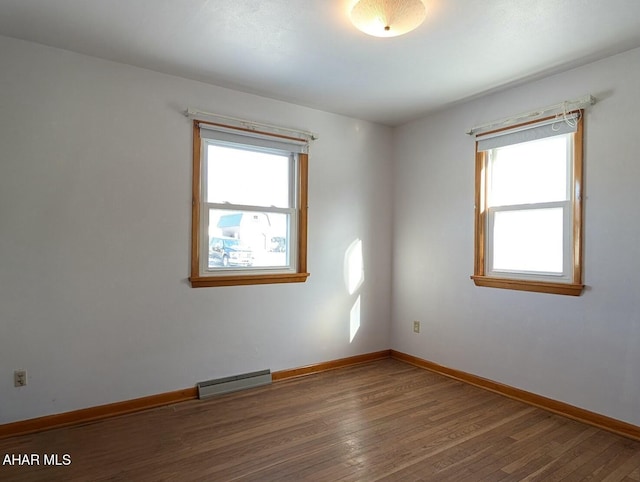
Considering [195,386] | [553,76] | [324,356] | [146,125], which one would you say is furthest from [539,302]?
[146,125]

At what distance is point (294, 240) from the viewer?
3.72m

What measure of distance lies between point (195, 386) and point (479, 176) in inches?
123

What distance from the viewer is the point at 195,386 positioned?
313 cm

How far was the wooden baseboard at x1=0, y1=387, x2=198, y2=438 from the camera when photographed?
8.16ft

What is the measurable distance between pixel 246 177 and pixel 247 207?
0.29 meters

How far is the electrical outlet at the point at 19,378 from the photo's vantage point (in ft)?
8.18

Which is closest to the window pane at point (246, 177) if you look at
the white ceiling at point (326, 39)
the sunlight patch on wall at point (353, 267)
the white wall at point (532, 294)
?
the white ceiling at point (326, 39)

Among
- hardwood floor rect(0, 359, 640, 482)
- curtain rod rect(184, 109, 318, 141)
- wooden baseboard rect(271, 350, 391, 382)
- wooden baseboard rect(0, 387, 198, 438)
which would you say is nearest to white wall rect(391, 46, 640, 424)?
wooden baseboard rect(271, 350, 391, 382)

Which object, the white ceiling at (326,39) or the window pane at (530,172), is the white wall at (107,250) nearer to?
the white ceiling at (326,39)

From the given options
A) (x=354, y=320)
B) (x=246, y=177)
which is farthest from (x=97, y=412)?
(x=354, y=320)

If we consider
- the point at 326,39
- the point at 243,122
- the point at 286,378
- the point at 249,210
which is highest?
the point at 326,39

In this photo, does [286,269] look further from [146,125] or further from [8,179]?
[8,179]

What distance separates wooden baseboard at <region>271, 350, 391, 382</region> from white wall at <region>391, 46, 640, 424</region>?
253 mm

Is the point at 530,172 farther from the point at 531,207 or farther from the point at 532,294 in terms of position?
the point at 532,294
